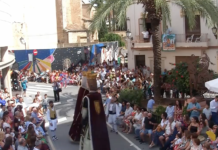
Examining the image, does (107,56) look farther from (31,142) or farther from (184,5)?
(31,142)

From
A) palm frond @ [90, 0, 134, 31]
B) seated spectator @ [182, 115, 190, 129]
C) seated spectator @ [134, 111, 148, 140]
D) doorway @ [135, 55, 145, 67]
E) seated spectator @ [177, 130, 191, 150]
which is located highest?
palm frond @ [90, 0, 134, 31]

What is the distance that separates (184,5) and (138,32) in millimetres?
12925

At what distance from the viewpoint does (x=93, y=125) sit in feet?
35.7

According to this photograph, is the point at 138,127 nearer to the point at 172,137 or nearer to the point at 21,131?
the point at 172,137

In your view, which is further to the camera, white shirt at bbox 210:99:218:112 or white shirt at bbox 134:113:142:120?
white shirt at bbox 134:113:142:120

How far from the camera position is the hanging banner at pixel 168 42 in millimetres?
26078

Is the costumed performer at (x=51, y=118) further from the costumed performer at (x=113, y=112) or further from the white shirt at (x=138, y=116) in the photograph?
the white shirt at (x=138, y=116)

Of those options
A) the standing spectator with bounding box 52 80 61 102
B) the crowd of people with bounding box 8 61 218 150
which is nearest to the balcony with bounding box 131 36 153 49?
the standing spectator with bounding box 52 80 61 102

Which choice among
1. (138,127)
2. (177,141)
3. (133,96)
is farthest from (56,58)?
(177,141)

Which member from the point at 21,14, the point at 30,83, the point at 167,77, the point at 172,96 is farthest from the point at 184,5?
the point at 21,14

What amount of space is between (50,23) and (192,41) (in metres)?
25.8

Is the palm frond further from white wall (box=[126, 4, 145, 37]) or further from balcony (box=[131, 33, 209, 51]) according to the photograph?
white wall (box=[126, 4, 145, 37])

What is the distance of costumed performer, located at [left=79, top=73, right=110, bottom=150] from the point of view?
10.8 metres

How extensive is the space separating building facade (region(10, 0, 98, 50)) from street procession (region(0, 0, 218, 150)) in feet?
9.96
